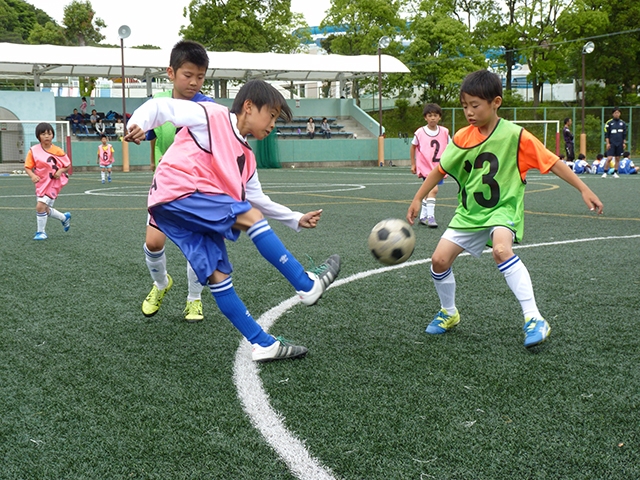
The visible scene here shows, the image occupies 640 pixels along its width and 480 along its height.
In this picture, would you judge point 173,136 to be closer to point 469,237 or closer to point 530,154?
point 469,237

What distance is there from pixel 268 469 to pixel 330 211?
31.0 ft

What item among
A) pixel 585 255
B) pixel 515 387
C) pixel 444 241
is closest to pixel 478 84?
pixel 444 241

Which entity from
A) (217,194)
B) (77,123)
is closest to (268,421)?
(217,194)

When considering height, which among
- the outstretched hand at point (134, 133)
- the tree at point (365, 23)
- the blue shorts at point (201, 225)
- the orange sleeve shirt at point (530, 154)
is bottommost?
the blue shorts at point (201, 225)

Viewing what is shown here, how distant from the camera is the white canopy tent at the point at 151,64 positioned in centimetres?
3244

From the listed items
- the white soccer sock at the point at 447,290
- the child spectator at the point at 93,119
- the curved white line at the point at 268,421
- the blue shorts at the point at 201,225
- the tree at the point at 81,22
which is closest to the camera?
the curved white line at the point at 268,421

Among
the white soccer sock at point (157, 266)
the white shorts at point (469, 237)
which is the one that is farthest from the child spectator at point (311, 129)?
the white shorts at point (469, 237)

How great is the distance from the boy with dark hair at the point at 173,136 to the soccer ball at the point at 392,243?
4.09 ft

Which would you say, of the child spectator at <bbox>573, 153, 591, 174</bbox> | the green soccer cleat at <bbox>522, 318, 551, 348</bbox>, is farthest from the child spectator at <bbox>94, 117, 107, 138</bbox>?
the green soccer cleat at <bbox>522, 318, 551, 348</bbox>

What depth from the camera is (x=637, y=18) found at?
1746 inches

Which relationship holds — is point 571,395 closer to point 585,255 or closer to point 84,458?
point 84,458

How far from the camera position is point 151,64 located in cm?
3369

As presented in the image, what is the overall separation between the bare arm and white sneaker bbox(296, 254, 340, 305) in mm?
1391

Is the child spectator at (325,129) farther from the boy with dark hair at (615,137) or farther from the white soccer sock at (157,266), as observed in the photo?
the white soccer sock at (157,266)
